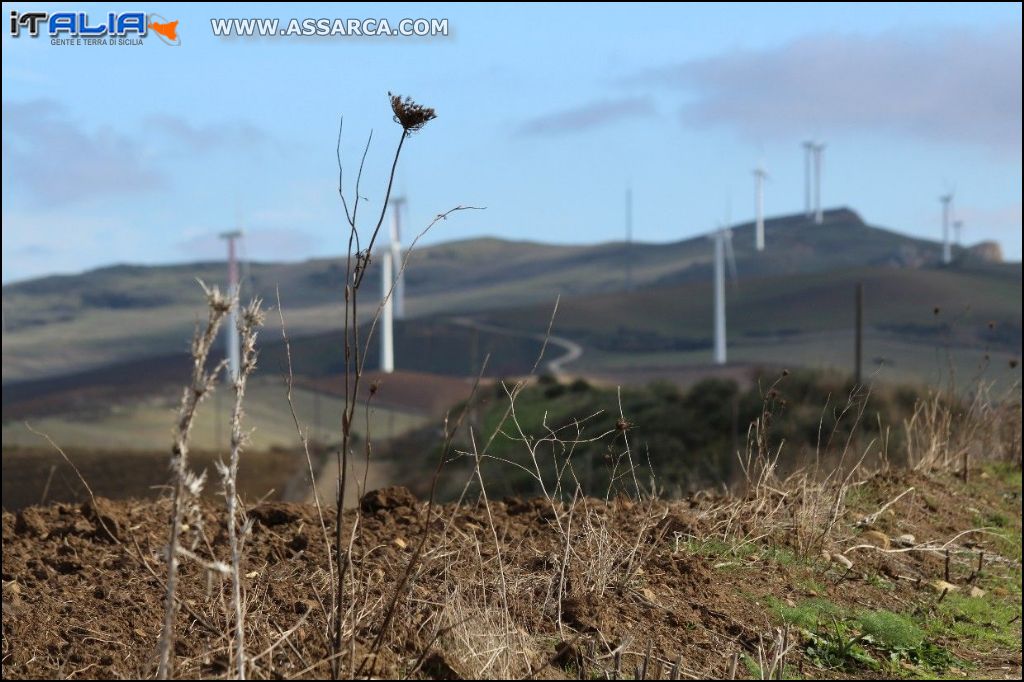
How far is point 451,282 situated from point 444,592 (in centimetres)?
16181

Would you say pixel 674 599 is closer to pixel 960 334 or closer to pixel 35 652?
pixel 35 652

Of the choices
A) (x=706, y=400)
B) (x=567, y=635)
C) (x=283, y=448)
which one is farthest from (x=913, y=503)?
(x=283, y=448)

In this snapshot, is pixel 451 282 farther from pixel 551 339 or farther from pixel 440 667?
pixel 440 667

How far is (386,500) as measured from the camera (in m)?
7.31

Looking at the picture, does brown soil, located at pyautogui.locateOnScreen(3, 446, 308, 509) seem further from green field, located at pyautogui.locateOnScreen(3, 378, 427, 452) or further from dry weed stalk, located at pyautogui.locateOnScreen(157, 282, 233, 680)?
dry weed stalk, located at pyautogui.locateOnScreen(157, 282, 233, 680)

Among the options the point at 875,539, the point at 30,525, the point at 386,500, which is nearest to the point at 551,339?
the point at 875,539

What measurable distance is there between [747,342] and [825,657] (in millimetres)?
85096

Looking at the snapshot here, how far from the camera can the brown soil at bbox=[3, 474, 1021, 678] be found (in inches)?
194

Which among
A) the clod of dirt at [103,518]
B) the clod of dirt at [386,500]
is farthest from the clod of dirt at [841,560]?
the clod of dirt at [103,518]

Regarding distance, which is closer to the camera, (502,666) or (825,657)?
(502,666)

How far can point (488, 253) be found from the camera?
600 feet

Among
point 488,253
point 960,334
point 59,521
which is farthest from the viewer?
point 488,253

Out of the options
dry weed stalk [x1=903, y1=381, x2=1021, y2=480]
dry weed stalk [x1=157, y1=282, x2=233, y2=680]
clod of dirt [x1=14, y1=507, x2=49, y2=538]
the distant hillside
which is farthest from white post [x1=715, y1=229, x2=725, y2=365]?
dry weed stalk [x1=157, y1=282, x2=233, y2=680]

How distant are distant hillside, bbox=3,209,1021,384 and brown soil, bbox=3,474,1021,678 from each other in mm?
92022
